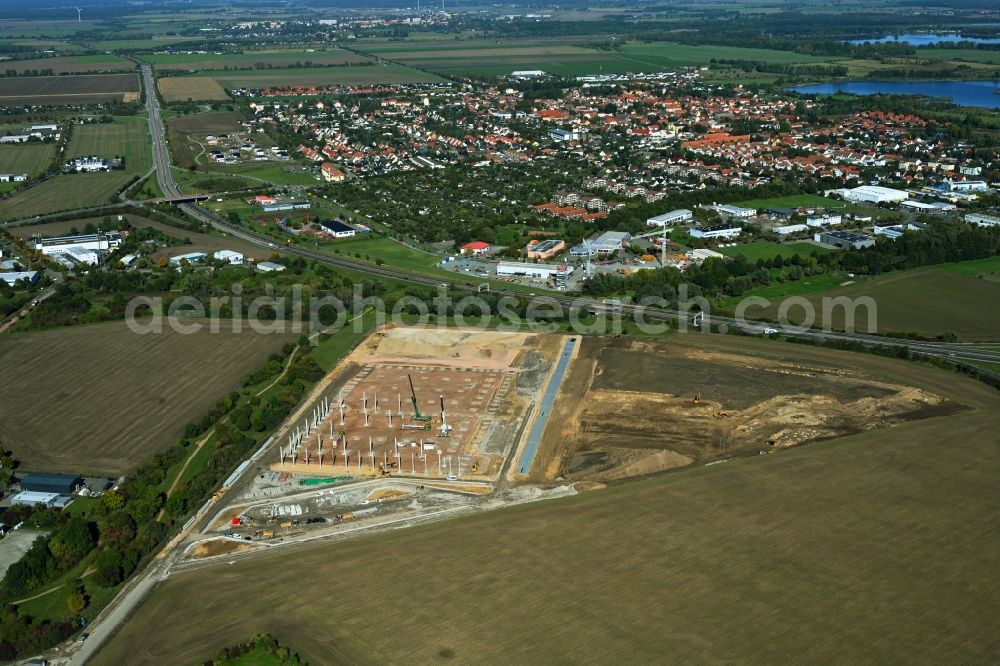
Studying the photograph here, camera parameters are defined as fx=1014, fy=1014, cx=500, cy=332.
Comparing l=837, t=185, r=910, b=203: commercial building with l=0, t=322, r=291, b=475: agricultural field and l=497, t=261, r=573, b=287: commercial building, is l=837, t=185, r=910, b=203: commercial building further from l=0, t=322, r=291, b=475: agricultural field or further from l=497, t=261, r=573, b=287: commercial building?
l=0, t=322, r=291, b=475: agricultural field

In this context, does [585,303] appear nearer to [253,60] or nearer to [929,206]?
[929,206]

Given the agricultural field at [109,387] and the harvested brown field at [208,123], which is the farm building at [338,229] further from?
the harvested brown field at [208,123]

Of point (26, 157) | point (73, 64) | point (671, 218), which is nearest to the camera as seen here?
point (671, 218)

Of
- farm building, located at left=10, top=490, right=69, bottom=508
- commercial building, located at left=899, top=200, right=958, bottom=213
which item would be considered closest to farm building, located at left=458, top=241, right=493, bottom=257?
commercial building, located at left=899, top=200, right=958, bottom=213

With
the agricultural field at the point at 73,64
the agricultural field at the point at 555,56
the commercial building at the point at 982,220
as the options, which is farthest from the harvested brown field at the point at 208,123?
the commercial building at the point at 982,220

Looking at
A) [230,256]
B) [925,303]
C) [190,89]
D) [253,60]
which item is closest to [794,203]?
[925,303]

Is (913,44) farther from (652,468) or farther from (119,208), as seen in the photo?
(652,468)

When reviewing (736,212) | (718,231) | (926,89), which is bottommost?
(718,231)
